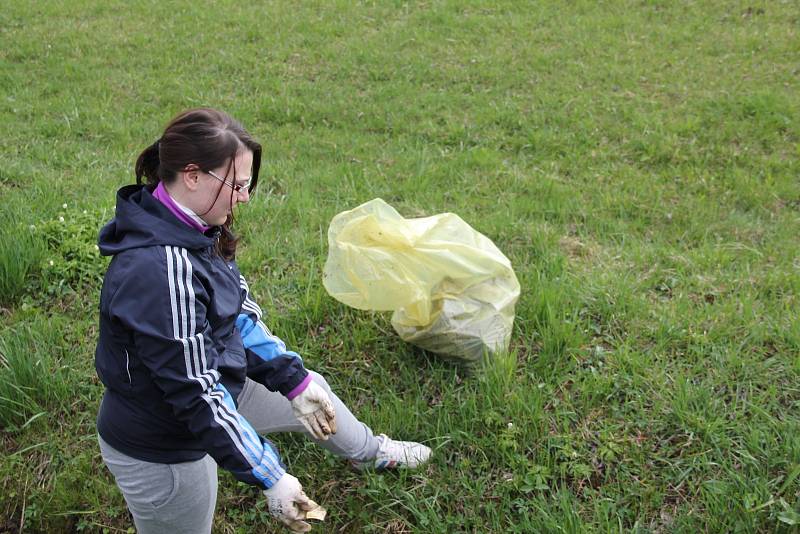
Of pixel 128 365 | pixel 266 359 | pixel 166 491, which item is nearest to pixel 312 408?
pixel 266 359

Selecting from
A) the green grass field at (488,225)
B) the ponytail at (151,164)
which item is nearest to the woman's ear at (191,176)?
the ponytail at (151,164)

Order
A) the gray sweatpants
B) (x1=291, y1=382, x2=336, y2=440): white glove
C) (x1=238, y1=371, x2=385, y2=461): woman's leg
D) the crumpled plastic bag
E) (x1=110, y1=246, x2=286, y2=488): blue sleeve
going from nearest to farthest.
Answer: (x1=110, y1=246, x2=286, y2=488): blue sleeve → the gray sweatpants → (x1=291, y1=382, x2=336, y2=440): white glove → (x1=238, y1=371, x2=385, y2=461): woman's leg → the crumpled plastic bag

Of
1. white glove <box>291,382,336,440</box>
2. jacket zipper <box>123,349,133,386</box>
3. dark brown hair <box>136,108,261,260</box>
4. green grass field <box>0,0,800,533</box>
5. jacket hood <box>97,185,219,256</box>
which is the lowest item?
green grass field <box>0,0,800,533</box>

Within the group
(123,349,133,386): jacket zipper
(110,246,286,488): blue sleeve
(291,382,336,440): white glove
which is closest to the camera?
(110,246,286,488): blue sleeve

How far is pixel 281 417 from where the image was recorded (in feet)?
8.56

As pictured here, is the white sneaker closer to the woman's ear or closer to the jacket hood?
the jacket hood

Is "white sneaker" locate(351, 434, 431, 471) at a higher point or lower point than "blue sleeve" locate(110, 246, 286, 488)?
lower

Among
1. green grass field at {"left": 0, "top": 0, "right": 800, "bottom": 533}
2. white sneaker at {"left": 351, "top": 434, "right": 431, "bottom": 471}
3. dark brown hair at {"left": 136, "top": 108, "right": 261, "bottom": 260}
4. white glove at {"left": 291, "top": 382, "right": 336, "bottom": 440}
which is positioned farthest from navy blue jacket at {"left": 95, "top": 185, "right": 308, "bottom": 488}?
green grass field at {"left": 0, "top": 0, "right": 800, "bottom": 533}

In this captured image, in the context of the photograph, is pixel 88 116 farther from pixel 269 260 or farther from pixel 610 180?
pixel 610 180

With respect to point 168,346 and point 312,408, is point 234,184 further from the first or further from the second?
point 312,408

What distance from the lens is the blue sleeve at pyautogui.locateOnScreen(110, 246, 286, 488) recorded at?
1850 mm

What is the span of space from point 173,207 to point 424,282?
1.30 metres

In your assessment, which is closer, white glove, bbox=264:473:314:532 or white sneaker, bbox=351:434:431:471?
white glove, bbox=264:473:314:532

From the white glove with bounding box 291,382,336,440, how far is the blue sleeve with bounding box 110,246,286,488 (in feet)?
1.11
